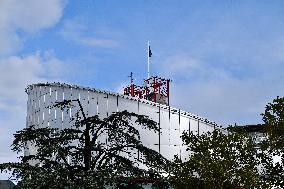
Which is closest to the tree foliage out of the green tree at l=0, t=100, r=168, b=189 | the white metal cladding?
the green tree at l=0, t=100, r=168, b=189

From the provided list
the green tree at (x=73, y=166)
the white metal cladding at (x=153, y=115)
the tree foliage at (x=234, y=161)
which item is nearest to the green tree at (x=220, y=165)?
the tree foliage at (x=234, y=161)

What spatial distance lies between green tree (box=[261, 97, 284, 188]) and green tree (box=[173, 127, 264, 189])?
0.42 meters

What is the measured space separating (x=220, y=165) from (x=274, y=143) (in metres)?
1.93

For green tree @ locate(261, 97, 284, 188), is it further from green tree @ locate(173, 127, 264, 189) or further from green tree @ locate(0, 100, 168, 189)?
green tree @ locate(0, 100, 168, 189)

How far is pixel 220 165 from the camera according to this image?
13.2 meters

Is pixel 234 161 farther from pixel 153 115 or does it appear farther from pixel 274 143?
pixel 153 115

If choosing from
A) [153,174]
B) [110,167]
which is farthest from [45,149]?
[153,174]

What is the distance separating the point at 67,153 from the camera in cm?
1602

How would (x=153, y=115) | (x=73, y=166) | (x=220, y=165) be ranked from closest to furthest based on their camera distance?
(x=220, y=165)
(x=73, y=166)
(x=153, y=115)

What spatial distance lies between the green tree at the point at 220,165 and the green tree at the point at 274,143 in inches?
16.5

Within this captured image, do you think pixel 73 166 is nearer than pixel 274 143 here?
No

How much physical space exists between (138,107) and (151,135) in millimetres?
2840

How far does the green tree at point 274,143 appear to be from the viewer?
1394 centimetres

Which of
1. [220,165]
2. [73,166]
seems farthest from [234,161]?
[73,166]
